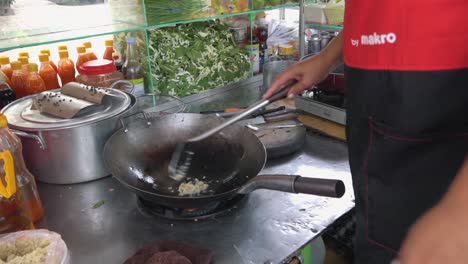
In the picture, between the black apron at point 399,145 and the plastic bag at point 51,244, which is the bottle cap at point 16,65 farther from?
the black apron at point 399,145

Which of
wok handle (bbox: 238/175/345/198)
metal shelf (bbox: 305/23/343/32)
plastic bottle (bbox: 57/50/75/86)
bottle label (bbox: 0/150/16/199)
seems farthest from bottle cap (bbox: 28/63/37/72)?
metal shelf (bbox: 305/23/343/32)

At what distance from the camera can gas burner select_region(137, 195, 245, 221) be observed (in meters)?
0.91

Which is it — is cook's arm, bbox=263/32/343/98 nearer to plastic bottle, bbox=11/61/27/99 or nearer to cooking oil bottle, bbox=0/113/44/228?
cooking oil bottle, bbox=0/113/44/228

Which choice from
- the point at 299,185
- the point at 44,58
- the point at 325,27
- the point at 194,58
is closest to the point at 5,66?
the point at 44,58

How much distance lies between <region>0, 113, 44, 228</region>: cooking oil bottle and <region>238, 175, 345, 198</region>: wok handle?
46 centimetres

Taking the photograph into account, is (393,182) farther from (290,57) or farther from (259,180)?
(290,57)

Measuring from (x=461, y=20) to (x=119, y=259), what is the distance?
0.77 m

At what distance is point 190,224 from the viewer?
2.97 feet

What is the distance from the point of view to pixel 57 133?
3.13 ft

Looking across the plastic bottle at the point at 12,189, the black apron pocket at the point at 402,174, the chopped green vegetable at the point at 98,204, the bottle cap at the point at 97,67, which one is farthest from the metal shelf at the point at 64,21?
the black apron pocket at the point at 402,174

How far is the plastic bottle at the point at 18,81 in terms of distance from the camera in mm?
1234

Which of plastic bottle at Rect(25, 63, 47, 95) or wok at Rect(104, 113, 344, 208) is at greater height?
plastic bottle at Rect(25, 63, 47, 95)

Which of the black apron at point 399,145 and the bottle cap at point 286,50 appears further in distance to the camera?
the bottle cap at point 286,50

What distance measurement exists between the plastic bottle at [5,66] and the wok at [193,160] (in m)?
0.49
